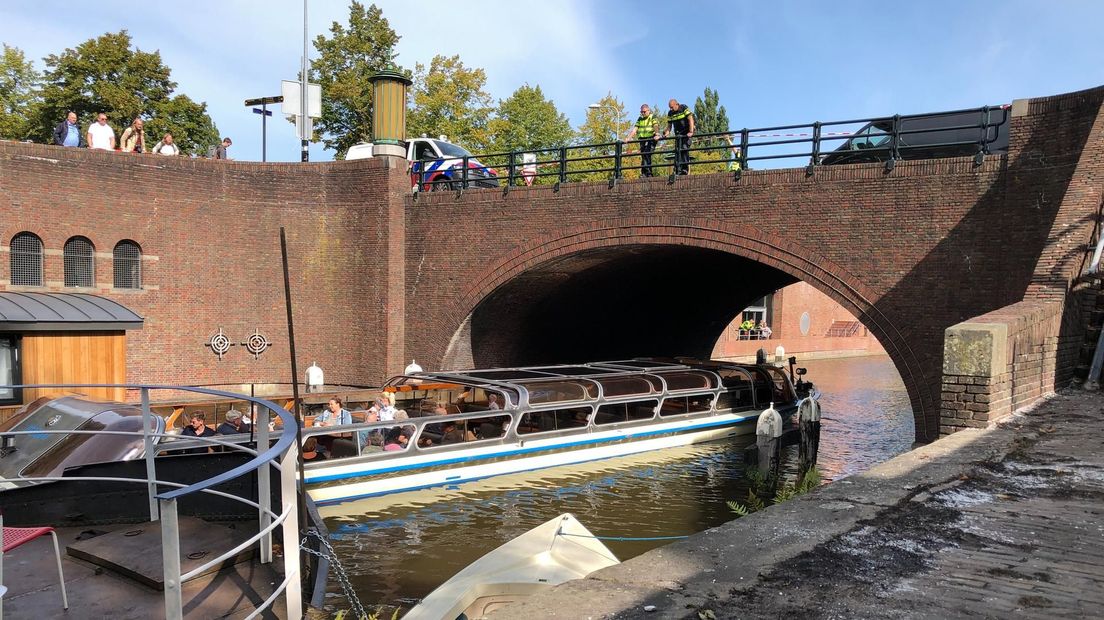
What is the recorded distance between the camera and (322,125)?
37.0m

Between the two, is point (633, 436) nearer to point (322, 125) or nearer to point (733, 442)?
point (733, 442)

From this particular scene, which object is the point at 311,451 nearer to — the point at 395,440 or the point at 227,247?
the point at 395,440

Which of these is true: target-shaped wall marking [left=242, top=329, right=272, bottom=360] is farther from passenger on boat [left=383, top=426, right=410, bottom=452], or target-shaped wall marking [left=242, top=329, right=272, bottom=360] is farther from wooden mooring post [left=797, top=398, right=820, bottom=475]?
wooden mooring post [left=797, top=398, right=820, bottom=475]

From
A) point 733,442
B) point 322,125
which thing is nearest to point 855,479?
point 733,442

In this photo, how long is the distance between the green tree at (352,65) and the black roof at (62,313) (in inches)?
Answer: 791

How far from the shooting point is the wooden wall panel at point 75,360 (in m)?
16.0

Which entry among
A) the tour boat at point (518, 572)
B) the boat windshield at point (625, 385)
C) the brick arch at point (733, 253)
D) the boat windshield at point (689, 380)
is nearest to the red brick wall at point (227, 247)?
the brick arch at point (733, 253)

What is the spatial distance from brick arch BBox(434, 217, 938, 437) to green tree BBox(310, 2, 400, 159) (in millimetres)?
19897

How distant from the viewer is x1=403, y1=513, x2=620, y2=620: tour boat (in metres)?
5.21

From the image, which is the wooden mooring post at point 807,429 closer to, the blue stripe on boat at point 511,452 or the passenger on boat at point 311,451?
the blue stripe on boat at point 511,452

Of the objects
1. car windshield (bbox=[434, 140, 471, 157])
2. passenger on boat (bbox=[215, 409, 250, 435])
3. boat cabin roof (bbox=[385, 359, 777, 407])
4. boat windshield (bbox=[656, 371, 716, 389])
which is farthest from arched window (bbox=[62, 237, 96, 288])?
boat windshield (bbox=[656, 371, 716, 389])

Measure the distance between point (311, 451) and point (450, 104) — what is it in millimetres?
25958

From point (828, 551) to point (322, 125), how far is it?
35922 millimetres

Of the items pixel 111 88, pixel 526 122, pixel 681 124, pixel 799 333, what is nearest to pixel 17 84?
pixel 111 88
